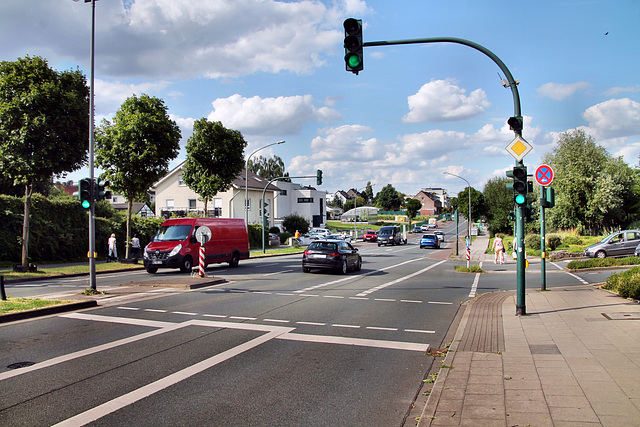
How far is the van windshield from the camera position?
2105 centimetres

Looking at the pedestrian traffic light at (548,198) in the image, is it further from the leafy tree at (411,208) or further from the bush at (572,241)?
the leafy tree at (411,208)

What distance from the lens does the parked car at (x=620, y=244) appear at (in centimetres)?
2614

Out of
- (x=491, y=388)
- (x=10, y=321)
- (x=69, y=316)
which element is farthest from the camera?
(x=69, y=316)

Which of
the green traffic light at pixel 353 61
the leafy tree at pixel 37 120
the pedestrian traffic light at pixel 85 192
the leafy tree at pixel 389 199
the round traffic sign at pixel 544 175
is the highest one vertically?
the leafy tree at pixel 389 199

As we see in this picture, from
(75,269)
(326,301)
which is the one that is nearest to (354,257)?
(326,301)

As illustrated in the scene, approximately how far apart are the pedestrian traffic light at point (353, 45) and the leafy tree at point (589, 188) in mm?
36303

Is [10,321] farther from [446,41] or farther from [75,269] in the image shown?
[75,269]

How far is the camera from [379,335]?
8.55m

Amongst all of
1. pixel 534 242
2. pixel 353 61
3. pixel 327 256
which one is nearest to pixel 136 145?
pixel 327 256

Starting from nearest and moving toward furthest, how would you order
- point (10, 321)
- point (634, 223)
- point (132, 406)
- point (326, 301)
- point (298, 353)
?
point (132, 406), point (298, 353), point (10, 321), point (326, 301), point (634, 223)

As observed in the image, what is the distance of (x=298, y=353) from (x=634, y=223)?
39586 millimetres

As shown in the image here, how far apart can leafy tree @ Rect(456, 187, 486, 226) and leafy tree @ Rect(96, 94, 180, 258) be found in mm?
37129

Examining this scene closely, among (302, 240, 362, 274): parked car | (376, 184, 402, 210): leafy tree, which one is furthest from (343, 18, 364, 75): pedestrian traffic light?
(376, 184, 402, 210): leafy tree

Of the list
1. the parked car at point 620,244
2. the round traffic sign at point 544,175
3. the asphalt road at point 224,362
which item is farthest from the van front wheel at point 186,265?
the parked car at point 620,244
